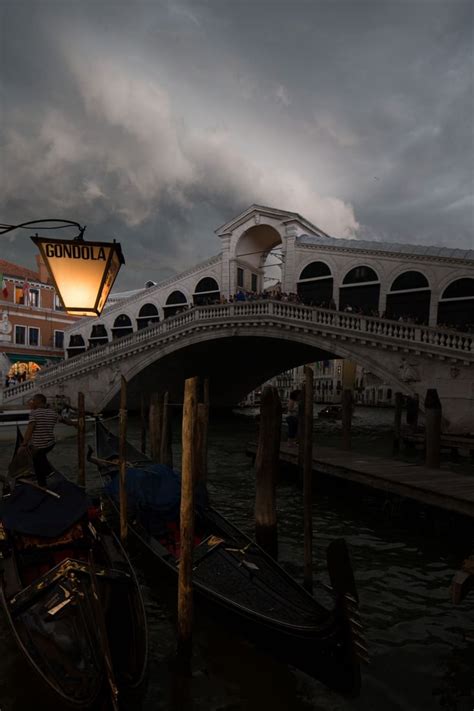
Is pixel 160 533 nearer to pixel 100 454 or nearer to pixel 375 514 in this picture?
pixel 375 514

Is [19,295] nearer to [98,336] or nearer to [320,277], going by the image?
[98,336]

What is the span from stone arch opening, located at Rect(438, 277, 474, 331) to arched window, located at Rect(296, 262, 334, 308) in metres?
4.27

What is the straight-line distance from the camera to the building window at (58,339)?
88.3 feet

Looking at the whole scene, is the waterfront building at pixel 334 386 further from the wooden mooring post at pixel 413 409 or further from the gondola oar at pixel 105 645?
the gondola oar at pixel 105 645

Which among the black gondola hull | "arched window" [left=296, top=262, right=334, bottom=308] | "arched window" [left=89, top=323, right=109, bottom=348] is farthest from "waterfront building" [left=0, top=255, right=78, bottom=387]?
the black gondola hull

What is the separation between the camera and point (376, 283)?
1752cm

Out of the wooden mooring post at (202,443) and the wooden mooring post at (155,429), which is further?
the wooden mooring post at (155,429)

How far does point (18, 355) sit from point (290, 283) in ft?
49.9

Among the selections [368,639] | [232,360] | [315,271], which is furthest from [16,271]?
[368,639]

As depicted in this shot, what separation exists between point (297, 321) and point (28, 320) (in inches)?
665

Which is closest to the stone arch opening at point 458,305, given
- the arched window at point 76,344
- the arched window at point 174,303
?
the arched window at point 174,303

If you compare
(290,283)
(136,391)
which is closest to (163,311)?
(136,391)

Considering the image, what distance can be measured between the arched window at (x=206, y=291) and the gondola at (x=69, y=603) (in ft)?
59.5

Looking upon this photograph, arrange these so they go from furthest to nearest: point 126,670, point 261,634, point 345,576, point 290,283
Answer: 1. point 290,283
2. point 261,634
3. point 345,576
4. point 126,670
